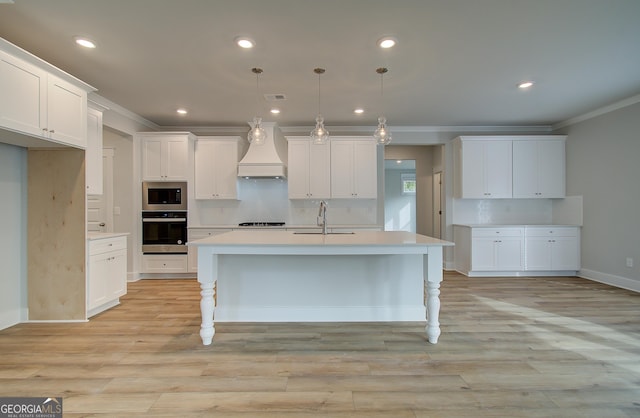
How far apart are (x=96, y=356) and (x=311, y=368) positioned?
170 cm

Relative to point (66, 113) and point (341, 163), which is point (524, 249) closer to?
point (341, 163)

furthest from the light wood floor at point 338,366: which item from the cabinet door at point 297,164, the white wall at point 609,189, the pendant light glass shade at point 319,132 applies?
the cabinet door at point 297,164

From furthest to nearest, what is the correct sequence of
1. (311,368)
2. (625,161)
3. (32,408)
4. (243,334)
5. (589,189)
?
(589,189) → (625,161) → (243,334) → (311,368) → (32,408)

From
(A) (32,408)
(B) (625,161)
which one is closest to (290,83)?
(A) (32,408)

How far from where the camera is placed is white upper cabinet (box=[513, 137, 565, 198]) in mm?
5184

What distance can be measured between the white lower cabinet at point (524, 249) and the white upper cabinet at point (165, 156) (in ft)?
16.3

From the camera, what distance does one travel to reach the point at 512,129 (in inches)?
217

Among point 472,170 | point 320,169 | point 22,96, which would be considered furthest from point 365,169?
point 22,96

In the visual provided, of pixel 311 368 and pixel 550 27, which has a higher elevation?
pixel 550 27

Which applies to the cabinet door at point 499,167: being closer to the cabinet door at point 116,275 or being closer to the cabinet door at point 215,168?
the cabinet door at point 215,168

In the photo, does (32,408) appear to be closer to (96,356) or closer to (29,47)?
(96,356)

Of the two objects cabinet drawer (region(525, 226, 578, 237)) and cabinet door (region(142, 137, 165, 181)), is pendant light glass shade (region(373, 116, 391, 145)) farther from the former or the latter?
cabinet door (region(142, 137, 165, 181))

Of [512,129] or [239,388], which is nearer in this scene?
[239,388]

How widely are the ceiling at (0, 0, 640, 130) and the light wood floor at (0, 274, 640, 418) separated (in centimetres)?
264
